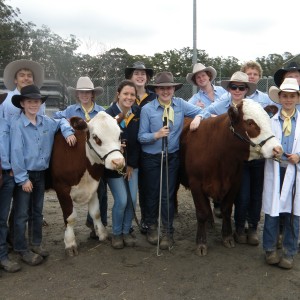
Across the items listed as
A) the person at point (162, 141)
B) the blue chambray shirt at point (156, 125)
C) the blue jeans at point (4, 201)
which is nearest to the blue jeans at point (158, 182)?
the person at point (162, 141)

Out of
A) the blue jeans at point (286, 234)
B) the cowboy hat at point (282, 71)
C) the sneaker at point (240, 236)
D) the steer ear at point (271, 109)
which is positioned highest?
the cowboy hat at point (282, 71)

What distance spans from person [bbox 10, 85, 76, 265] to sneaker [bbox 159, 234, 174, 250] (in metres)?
1.45

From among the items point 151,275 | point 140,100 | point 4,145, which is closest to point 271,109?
point 140,100

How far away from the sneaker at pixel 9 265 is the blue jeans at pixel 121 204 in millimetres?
1264

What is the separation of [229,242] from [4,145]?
305 centimetres

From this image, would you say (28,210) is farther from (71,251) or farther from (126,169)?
Result: (126,169)

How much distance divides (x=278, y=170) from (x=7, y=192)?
301cm

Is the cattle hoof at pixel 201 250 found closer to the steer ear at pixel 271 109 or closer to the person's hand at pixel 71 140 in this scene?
the steer ear at pixel 271 109

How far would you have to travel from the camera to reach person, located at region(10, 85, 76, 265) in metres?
4.20

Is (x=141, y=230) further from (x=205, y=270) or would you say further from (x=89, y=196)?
(x=205, y=270)

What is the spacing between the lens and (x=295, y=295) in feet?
12.1

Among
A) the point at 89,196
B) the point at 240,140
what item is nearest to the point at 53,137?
the point at 89,196

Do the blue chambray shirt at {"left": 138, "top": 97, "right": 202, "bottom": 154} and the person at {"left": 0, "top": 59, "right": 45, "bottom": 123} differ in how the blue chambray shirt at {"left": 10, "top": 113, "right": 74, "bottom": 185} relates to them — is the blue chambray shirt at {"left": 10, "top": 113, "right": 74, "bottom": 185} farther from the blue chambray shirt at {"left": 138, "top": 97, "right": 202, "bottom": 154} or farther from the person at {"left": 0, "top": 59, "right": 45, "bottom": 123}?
the blue chambray shirt at {"left": 138, "top": 97, "right": 202, "bottom": 154}

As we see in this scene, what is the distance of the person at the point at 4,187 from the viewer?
13.6ft
